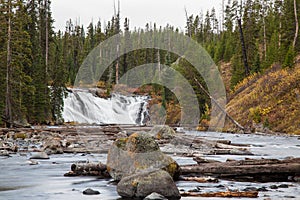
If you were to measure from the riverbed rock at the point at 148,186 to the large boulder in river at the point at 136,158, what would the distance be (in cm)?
95

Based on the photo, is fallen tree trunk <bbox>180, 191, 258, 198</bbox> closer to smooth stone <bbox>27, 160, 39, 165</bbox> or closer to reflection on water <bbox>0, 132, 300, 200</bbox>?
reflection on water <bbox>0, 132, 300, 200</bbox>

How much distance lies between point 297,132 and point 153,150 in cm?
2424

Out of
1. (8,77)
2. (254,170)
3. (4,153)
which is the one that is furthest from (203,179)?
(8,77)

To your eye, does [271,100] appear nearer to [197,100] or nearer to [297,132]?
[297,132]

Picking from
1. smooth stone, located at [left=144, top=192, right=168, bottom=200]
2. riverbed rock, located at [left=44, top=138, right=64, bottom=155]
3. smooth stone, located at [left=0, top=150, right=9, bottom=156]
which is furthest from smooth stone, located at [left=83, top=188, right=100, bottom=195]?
riverbed rock, located at [left=44, top=138, right=64, bottom=155]

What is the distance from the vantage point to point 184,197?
25.9 feet

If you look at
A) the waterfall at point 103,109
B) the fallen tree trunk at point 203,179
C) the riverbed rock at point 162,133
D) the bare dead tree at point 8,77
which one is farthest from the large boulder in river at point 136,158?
the waterfall at point 103,109

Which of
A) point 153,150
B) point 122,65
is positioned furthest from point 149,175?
point 122,65

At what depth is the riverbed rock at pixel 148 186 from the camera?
25.8 ft

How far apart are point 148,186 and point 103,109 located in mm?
48079

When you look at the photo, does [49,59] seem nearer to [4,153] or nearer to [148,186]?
[4,153]

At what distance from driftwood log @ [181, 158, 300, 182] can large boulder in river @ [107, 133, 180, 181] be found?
0.87m

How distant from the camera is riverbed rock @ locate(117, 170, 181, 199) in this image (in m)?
7.85

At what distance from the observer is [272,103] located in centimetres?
3688
